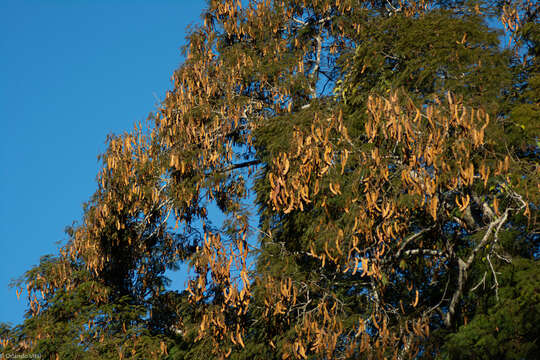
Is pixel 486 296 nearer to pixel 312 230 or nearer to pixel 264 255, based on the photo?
pixel 312 230

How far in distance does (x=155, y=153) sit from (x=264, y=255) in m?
3.99

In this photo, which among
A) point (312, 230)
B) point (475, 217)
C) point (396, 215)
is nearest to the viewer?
point (396, 215)

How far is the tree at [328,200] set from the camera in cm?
878

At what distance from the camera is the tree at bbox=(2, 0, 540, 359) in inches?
346

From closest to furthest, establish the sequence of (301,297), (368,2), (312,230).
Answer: (312,230) → (301,297) → (368,2)

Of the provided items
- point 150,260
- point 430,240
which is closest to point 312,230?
point 430,240

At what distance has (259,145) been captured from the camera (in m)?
13.4

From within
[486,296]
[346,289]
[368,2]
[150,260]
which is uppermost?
[368,2]

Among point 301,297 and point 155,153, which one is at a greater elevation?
point 155,153

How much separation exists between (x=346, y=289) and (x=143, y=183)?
4796 millimetres

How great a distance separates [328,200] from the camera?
999 centimetres

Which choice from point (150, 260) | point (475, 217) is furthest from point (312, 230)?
point (150, 260)

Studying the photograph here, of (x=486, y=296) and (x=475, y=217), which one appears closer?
(x=486, y=296)

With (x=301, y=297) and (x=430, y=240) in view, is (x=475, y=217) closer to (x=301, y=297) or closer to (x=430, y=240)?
(x=430, y=240)
